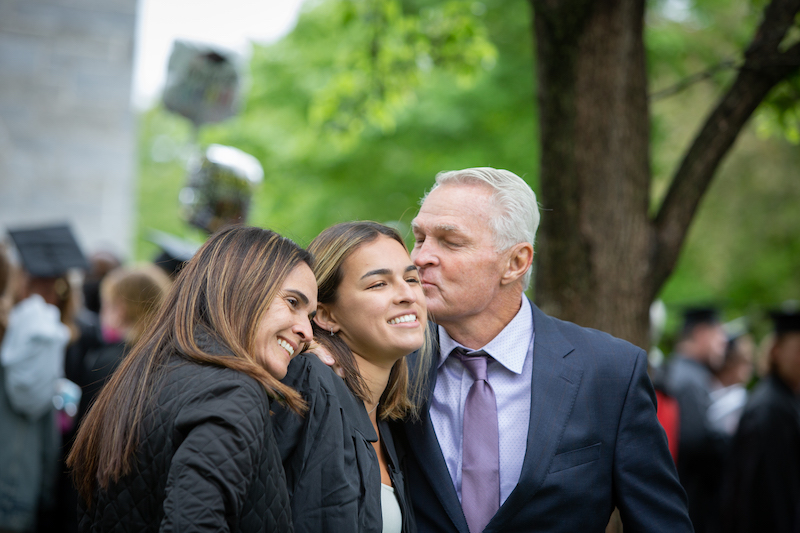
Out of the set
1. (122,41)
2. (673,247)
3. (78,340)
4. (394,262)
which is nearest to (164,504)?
(394,262)

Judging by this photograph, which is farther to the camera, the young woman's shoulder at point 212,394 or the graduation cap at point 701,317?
the graduation cap at point 701,317

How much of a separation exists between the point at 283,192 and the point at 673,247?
1022cm

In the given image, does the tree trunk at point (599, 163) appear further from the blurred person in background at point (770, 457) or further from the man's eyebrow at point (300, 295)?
the blurred person in background at point (770, 457)

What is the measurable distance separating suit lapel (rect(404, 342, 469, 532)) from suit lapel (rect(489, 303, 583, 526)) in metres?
0.14

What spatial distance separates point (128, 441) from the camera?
1892mm

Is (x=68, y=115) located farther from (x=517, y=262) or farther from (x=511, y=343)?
(x=511, y=343)

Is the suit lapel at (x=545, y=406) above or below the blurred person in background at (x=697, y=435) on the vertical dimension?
above

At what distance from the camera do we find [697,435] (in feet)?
23.3

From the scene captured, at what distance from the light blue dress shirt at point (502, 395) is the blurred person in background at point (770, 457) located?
385cm

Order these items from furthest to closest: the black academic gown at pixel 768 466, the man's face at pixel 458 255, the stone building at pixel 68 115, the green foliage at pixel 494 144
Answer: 1. the green foliage at pixel 494 144
2. the stone building at pixel 68 115
3. the black academic gown at pixel 768 466
4. the man's face at pixel 458 255

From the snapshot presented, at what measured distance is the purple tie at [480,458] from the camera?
263 centimetres

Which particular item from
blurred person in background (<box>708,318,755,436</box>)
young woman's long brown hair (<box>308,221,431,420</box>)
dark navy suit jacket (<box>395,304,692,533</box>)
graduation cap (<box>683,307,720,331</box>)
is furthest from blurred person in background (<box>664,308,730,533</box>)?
young woman's long brown hair (<box>308,221,431,420</box>)

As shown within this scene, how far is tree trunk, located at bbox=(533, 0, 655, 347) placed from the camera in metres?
3.50

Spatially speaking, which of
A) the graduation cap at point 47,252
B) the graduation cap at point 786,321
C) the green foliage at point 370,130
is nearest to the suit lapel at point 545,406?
the graduation cap at point 47,252
